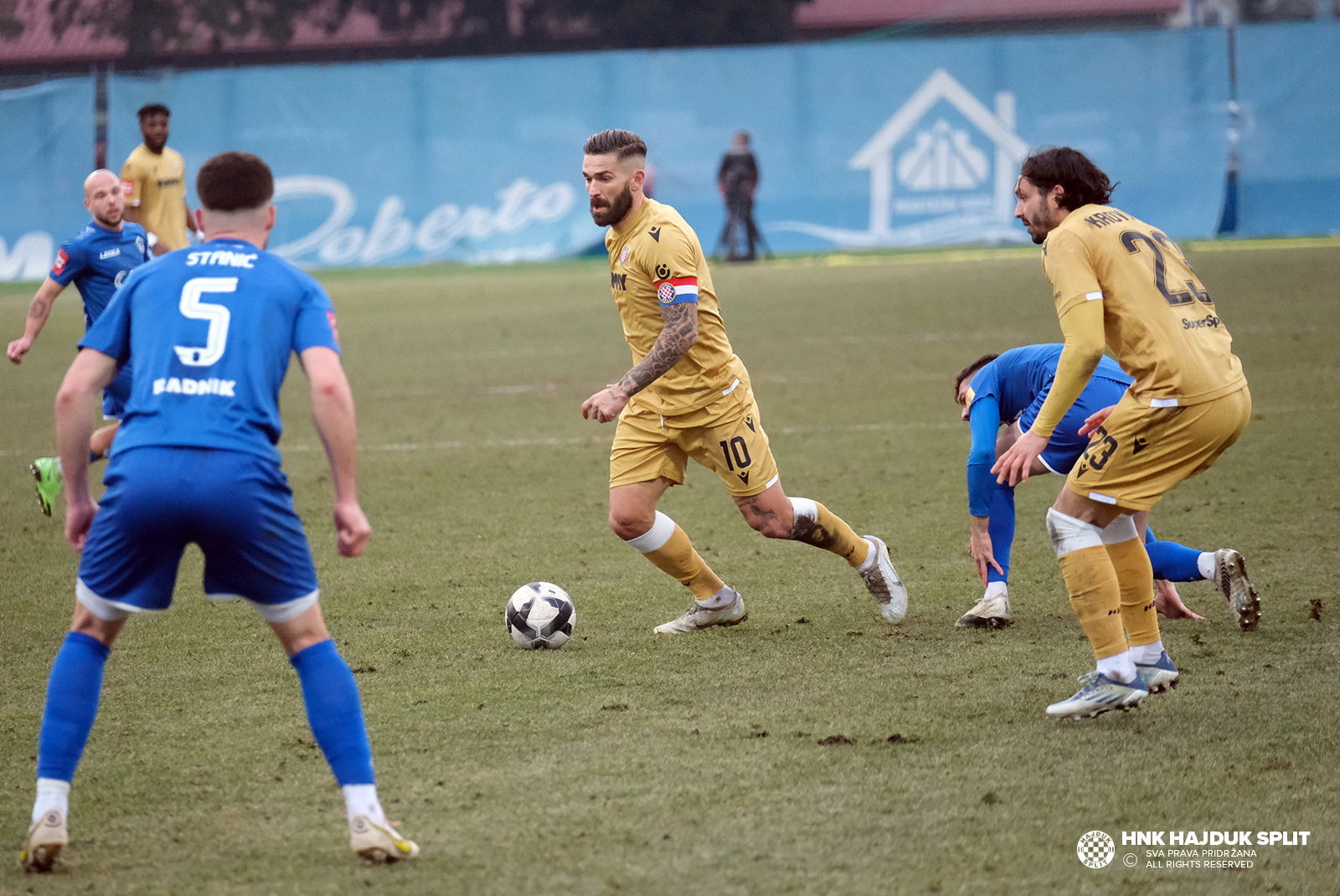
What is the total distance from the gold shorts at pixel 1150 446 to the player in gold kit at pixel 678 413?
1.57 meters

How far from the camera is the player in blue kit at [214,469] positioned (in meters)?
3.50

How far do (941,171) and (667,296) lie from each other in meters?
22.2

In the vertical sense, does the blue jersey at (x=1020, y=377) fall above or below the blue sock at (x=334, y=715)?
above

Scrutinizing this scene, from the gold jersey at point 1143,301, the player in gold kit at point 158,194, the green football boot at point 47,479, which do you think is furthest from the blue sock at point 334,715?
the player in gold kit at point 158,194

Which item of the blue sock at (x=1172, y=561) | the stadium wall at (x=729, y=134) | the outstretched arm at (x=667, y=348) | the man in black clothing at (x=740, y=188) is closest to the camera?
the outstretched arm at (x=667, y=348)

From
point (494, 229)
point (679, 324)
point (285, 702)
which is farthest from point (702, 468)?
point (494, 229)

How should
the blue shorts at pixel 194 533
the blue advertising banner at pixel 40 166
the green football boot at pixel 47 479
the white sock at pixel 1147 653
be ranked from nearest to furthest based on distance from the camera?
the blue shorts at pixel 194 533, the white sock at pixel 1147 653, the green football boot at pixel 47 479, the blue advertising banner at pixel 40 166

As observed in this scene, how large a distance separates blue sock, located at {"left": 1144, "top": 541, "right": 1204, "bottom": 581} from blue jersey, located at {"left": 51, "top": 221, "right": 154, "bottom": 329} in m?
6.34

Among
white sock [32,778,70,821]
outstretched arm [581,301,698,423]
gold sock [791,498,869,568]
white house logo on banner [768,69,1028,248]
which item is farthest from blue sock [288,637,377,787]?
white house logo on banner [768,69,1028,248]

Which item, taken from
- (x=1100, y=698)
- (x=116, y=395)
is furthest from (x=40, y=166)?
(x=1100, y=698)

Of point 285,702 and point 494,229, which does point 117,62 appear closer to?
point 494,229

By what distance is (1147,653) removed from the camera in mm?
4926

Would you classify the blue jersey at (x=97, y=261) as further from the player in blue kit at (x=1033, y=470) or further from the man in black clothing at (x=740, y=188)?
the man in black clothing at (x=740, y=188)

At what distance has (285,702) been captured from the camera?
201 inches
